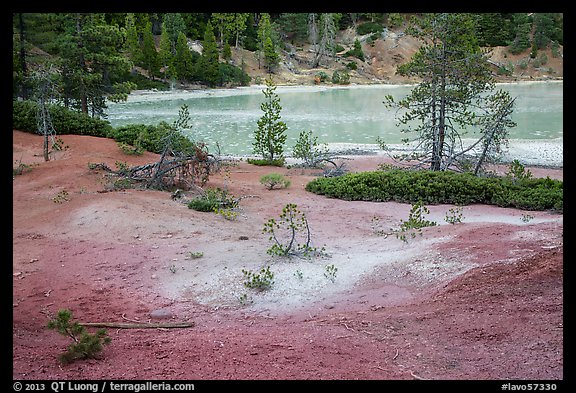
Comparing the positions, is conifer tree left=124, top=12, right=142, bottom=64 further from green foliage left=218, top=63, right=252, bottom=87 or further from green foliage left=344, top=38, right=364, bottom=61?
green foliage left=344, top=38, right=364, bottom=61

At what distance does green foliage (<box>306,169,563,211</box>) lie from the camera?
13.1m

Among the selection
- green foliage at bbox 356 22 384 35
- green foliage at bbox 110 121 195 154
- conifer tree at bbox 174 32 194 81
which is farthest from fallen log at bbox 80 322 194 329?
green foliage at bbox 356 22 384 35

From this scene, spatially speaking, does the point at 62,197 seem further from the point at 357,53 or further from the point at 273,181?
the point at 357,53

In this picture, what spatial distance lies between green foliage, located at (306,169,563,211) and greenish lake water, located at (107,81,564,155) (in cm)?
1056

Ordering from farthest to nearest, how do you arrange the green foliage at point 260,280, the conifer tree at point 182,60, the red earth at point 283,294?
the conifer tree at point 182,60 < the green foliage at point 260,280 < the red earth at point 283,294

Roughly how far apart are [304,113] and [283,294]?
109 feet

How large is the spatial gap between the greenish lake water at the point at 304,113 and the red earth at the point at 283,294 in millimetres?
14168

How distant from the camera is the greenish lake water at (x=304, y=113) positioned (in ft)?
96.5

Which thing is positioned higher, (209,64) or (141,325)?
(209,64)

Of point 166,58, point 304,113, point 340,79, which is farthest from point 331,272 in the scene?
point 340,79

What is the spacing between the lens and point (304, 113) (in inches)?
1571

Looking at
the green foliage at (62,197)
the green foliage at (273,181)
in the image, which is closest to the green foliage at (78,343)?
the green foliage at (62,197)

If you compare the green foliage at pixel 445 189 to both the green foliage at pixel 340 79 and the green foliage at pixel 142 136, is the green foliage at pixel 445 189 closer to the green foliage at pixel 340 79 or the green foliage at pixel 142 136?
the green foliage at pixel 142 136
